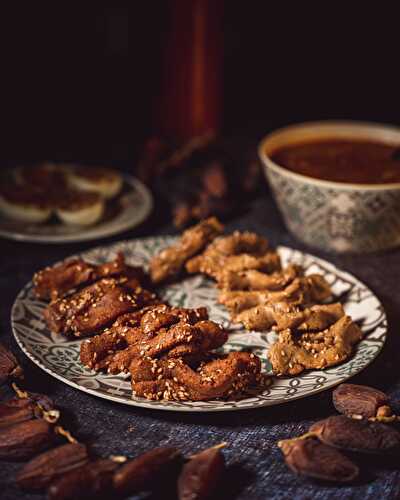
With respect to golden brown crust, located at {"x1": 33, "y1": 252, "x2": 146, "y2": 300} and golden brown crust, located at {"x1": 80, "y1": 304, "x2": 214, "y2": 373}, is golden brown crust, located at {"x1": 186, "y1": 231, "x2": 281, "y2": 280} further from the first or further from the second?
golden brown crust, located at {"x1": 80, "y1": 304, "x2": 214, "y2": 373}

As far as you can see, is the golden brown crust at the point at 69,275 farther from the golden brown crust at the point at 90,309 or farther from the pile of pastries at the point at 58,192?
the pile of pastries at the point at 58,192

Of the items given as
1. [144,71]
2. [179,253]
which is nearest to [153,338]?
[179,253]

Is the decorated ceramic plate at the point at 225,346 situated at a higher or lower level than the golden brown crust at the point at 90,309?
lower

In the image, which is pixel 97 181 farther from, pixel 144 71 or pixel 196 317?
pixel 144 71

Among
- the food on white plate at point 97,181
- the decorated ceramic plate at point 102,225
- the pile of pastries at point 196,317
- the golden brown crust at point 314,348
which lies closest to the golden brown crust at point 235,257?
the pile of pastries at point 196,317

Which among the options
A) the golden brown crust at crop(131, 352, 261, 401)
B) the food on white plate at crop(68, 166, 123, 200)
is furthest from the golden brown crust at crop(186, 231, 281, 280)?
the food on white plate at crop(68, 166, 123, 200)

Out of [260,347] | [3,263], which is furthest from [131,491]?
[3,263]
